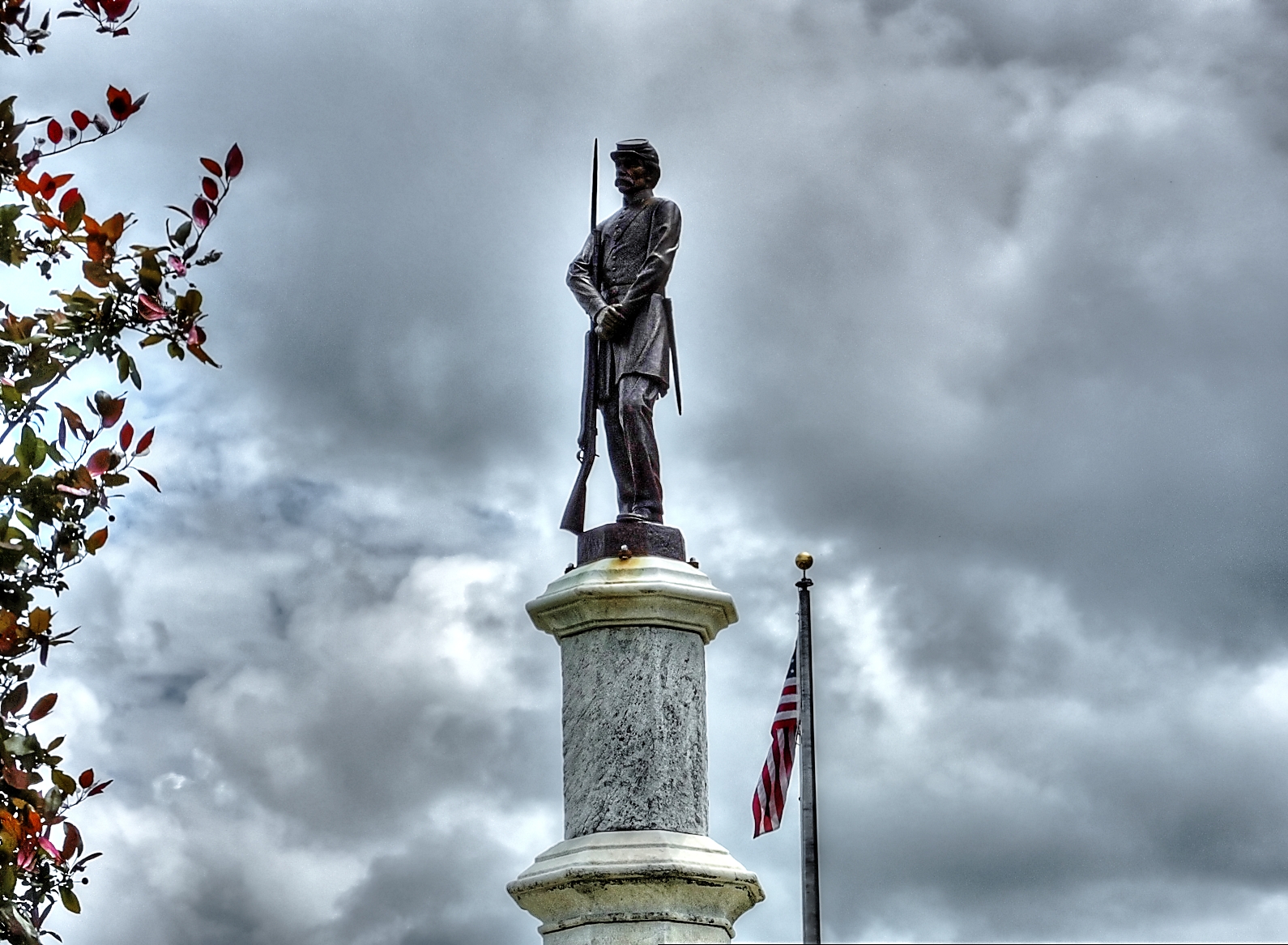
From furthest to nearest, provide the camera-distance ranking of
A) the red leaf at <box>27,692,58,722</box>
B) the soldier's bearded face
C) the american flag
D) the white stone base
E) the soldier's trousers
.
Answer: the american flag
the soldier's bearded face
the soldier's trousers
the white stone base
the red leaf at <box>27,692,58,722</box>

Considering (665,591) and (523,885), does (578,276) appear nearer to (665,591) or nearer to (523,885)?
(665,591)

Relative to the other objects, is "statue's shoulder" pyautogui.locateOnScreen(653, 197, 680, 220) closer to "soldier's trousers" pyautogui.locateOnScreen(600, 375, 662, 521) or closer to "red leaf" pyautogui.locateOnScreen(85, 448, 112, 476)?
"soldier's trousers" pyautogui.locateOnScreen(600, 375, 662, 521)

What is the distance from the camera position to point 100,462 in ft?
20.9

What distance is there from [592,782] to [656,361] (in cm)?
246

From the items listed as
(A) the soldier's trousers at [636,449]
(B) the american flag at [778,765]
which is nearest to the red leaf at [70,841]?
(A) the soldier's trousers at [636,449]

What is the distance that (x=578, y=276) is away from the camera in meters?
10.5

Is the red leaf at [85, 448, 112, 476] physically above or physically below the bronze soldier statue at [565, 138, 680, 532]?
below

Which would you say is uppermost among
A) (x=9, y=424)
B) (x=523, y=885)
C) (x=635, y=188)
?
(x=635, y=188)

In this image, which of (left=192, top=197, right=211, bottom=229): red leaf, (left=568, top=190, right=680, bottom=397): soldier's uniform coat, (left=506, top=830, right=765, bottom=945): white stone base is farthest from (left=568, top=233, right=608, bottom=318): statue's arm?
(left=192, top=197, right=211, bottom=229): red leaf

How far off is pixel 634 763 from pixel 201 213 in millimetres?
4036

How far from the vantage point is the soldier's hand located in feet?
33.5

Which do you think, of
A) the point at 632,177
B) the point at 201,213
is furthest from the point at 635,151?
the point at 201,213

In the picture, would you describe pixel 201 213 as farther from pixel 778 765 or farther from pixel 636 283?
pixel 778 765

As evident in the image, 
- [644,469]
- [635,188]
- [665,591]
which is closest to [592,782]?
[665,591]
